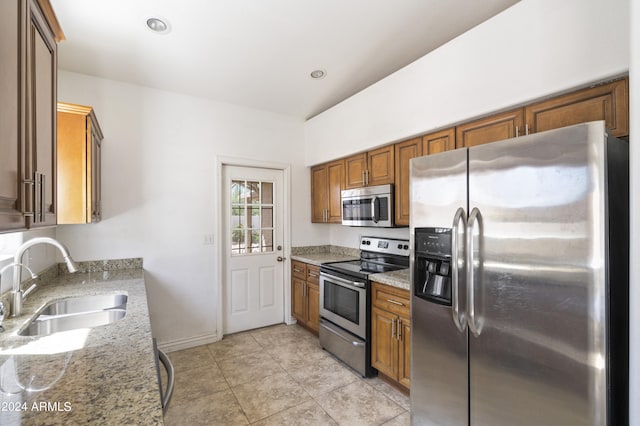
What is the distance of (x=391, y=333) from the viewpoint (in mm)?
2361

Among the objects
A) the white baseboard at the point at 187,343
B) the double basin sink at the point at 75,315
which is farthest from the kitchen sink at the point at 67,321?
the white baseboard at the point at 187,343

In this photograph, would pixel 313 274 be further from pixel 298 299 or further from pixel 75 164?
pixel 75 164

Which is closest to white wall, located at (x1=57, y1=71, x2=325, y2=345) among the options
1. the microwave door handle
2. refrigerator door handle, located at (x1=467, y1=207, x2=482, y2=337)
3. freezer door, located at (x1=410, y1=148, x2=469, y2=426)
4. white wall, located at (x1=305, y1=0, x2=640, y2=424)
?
the microwave door handle

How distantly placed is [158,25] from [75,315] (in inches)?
81.3

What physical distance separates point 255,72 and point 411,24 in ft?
4.86

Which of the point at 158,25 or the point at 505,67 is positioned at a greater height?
the point at 158,25

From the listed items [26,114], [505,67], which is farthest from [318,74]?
[26,114]

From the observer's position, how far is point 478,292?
4.92 ft

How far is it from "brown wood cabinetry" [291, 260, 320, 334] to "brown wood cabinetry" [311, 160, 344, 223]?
2.11 feet

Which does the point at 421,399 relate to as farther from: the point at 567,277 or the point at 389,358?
the point at 567,277

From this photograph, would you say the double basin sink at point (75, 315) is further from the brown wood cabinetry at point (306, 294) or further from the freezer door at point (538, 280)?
the freezer door at point (538, 280)

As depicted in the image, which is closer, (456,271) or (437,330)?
(456,271)

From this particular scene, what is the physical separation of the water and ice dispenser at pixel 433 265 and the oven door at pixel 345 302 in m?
0.80

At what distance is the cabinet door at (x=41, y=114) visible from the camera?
3.41 ft
